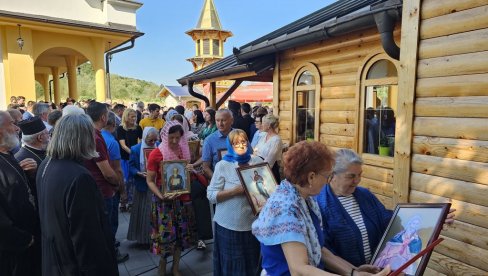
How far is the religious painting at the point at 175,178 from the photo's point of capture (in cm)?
369

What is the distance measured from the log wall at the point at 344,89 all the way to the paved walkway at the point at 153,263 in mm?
2690

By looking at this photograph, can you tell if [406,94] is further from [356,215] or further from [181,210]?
[181,210]

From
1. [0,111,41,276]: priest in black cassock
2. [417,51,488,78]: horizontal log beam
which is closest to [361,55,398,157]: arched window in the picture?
[417,51,488,78]: horizontal log beam

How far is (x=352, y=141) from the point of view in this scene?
17.1ft

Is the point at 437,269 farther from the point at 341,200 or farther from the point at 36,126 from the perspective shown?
the point at 36,126

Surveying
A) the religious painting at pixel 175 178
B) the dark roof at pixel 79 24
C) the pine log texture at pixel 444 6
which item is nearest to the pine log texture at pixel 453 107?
the pine log texture at pixel 444 6

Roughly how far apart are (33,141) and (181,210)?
170 cm

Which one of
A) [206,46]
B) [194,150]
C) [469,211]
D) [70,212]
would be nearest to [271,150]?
[194,150]

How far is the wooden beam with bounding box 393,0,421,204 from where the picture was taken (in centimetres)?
304

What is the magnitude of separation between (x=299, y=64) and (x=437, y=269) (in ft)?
13.8

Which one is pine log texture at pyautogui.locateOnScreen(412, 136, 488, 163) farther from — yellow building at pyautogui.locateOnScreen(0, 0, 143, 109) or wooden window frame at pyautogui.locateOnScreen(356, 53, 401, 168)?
yellow building at pyautogui.locateOnScreen(0, 0, 143, 109)

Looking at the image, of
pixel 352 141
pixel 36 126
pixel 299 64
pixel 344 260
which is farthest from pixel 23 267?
pixel 299 64

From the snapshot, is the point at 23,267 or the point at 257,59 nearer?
the point at 23,267

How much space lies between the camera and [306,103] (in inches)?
246
